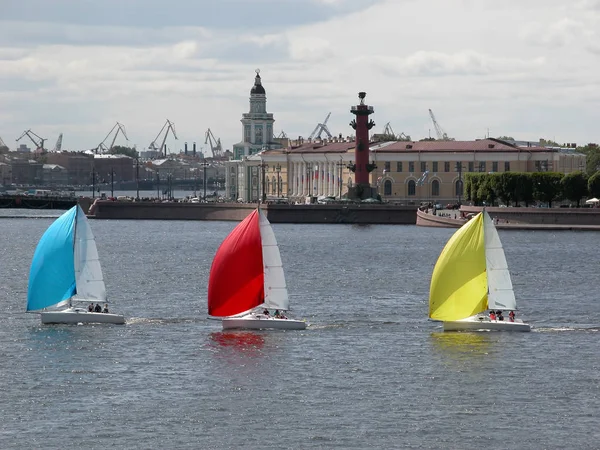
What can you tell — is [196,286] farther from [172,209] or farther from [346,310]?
[172,209]

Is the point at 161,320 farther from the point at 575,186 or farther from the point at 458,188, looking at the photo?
the point at 458,188

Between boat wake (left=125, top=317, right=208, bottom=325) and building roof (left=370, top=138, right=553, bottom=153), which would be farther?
building roof (left=370, top=138, right=553, bottom=153)

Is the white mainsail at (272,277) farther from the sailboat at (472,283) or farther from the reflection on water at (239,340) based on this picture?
the sailboat at (472,283)

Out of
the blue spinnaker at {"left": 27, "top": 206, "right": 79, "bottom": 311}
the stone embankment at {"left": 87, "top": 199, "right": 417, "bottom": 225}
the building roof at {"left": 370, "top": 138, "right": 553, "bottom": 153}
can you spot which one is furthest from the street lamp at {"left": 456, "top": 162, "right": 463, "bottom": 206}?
the blue spinnaker at {"left": 27, "top": 206, "right": 79, "bottom": 311}

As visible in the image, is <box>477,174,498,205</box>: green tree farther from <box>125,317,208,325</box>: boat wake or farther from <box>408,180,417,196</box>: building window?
<box>125,317,208,325</box>: boat wake

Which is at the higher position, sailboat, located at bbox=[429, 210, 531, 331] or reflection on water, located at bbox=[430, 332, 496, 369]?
sailboat, located at bbox=[429, 210, 531, 331]

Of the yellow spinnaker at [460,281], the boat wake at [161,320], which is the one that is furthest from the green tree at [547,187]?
the yellow spinnaker at [460,281]
